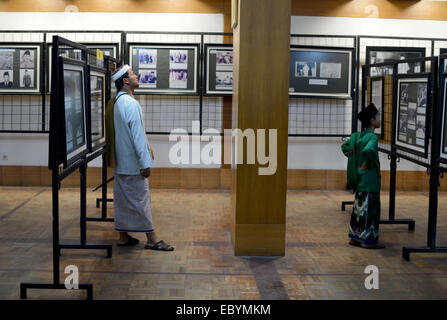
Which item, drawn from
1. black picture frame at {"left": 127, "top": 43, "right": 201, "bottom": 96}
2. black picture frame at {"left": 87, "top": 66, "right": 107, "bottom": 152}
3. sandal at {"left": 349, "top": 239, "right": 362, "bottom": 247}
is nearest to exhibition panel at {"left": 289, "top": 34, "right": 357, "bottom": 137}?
black picture frame at {"left": 127, "top": 43, "right": 201, "bottom": 96}

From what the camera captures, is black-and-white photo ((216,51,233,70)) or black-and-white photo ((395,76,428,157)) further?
black-and-white photo ((216,51,233,70))

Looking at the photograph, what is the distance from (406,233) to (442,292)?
2173mm

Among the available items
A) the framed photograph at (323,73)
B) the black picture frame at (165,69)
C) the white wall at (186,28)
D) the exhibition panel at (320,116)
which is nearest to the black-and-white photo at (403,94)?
the framed photograph at (323,73)

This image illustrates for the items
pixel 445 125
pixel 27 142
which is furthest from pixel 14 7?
pixel 445 125

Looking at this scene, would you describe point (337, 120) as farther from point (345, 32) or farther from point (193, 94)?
point (193, 94)

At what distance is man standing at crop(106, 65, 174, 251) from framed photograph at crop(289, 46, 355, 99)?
3.92 m

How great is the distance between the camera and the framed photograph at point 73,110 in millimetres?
4629

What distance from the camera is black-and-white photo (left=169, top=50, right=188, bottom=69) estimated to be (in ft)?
31.1

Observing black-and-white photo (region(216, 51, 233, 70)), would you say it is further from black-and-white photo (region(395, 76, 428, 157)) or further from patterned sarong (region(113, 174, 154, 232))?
patterned sarong (region(113, 174, 154, 232))

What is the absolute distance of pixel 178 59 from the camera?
31.2ft

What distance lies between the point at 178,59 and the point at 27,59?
7.62ft

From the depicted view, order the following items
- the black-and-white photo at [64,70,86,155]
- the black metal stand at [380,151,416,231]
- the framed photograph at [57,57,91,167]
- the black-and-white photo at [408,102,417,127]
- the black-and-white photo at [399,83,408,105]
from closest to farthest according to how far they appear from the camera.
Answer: the framed photograph at [57,57,91,167]
the black-and-white photo at [64,70,86,155]
the black-and-white photo at [408,102,417,127]
the black-and-white photo at [399,83,408,105]
the black metal stand at [380,151,416,231]

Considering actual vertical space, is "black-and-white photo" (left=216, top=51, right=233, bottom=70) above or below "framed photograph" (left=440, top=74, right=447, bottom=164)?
above

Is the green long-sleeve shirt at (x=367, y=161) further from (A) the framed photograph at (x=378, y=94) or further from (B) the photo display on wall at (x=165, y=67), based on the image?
(B) the photo display on wall at (x=165, y=67)
